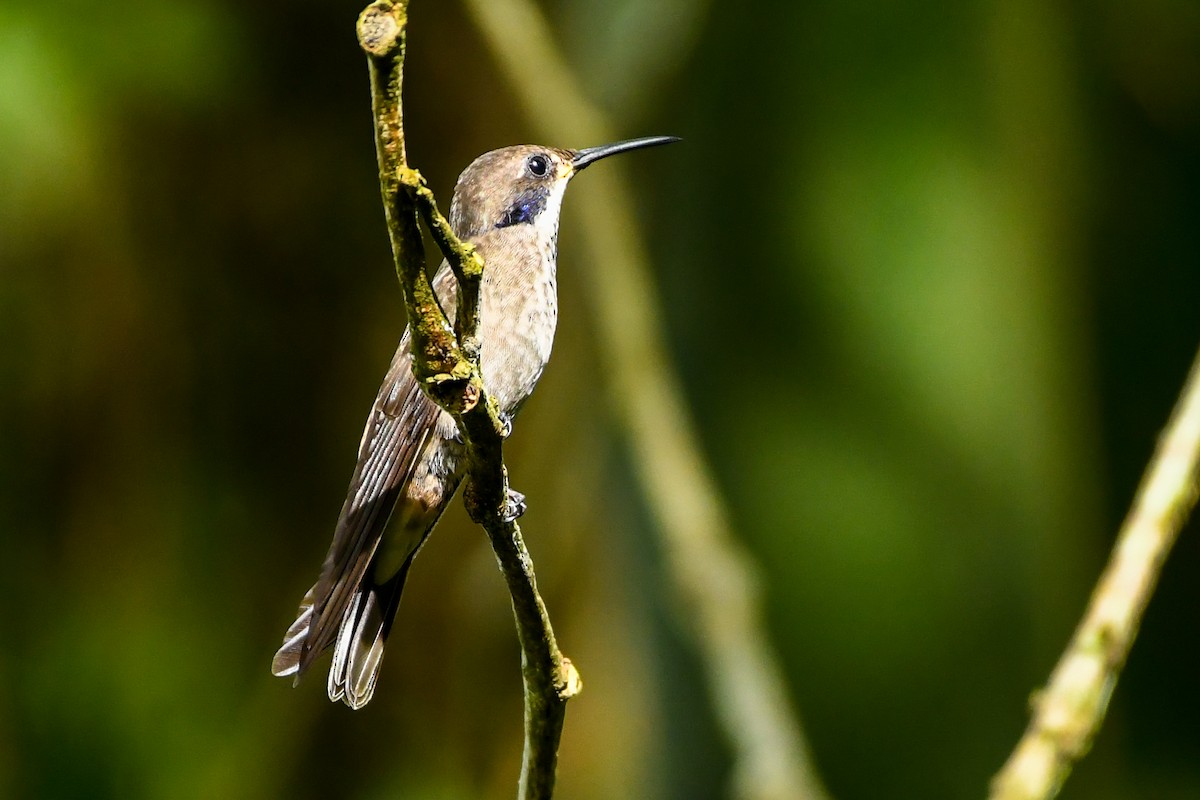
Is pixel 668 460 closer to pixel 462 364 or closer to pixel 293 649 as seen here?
pixel 293 649

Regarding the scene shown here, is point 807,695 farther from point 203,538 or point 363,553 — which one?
point 203,538

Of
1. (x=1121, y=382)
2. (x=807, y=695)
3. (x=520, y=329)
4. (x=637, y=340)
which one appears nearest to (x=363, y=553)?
(x=520, y=329)

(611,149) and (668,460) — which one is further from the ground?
(611,149)

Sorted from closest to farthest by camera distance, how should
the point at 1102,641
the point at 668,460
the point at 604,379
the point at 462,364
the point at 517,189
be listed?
1. the point at 462,364
2. the point at 1102,641
3. the point at 668,460
4. the point at 517,189
5. the point at 604,379

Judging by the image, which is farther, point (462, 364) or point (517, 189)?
point (517, 189)

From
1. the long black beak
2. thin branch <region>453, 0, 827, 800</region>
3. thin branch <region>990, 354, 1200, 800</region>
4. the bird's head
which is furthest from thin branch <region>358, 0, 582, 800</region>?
the bird's head

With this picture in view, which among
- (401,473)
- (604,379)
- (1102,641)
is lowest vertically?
(1102,641)

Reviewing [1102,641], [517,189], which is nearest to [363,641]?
[517,189]

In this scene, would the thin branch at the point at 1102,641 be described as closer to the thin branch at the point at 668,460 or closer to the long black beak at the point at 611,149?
the thin branch at the point at 668,460
